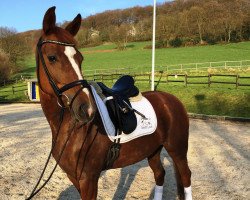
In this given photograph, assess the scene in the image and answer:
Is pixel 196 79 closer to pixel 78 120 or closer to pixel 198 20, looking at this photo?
pixel 78 120

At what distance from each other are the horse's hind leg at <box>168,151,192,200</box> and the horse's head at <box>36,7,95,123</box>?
89.4 inches

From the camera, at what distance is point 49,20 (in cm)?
273

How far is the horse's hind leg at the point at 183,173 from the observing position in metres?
4.52

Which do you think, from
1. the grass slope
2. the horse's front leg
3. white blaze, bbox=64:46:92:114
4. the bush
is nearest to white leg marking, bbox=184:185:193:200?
the horse's front leg

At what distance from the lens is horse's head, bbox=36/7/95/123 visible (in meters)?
2.63

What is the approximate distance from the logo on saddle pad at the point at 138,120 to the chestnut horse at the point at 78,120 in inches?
2.9

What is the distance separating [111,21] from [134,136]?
349ft

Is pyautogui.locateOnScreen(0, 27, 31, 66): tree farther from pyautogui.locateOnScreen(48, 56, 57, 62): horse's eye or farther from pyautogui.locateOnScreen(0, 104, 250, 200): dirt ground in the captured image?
pyautogui.locateOnScreen(48, 56, 57, 62): horse's eye

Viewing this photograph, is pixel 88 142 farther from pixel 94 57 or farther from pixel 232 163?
pixel 94 57

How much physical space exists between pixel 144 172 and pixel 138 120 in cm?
315

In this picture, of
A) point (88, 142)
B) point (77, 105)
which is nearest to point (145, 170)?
point (88, 142)

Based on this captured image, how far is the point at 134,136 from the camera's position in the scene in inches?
146

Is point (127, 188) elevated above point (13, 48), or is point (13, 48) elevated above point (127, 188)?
point (13, 48)

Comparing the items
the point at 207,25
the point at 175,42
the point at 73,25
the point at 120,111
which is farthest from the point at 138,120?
the point at 175,42
